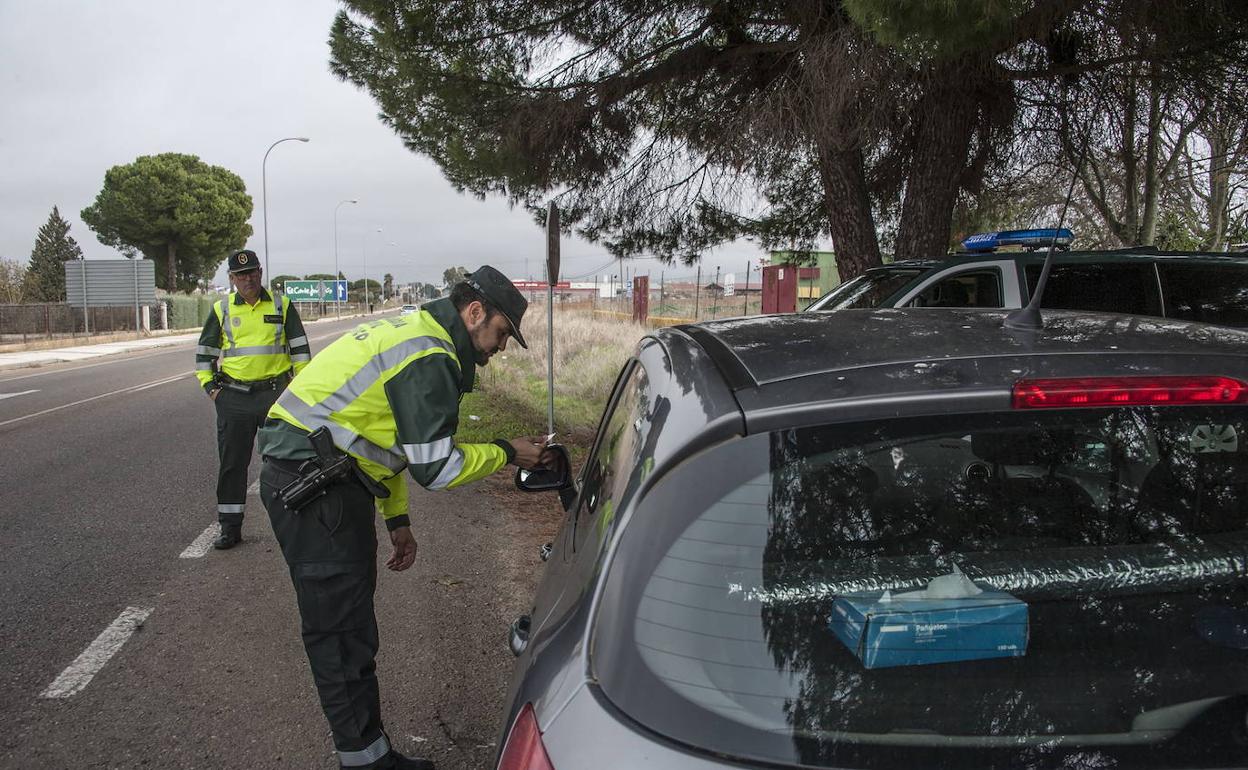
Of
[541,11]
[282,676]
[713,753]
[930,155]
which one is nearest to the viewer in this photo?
[713,753]

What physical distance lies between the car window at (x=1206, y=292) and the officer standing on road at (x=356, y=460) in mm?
4922

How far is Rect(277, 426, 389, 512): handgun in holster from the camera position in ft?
8.23

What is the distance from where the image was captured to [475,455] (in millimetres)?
2553

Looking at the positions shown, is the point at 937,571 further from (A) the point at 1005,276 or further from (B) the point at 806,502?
(A) the point at 1005,276

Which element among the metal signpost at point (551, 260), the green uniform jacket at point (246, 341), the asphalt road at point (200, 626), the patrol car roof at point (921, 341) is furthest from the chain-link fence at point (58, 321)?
the patrol car roof at point (921, 341)

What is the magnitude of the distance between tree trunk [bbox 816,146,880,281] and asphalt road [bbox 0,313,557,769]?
399 centimetres

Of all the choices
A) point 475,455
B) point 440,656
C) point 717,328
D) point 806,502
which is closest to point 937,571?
point 806,502

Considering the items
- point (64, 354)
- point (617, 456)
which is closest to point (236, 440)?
point (617, 456)

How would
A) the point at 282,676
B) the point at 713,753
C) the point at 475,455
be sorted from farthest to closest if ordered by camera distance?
the point at 282,676, the point at 475,455, the point at 713,753

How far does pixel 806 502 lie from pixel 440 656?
2.90m

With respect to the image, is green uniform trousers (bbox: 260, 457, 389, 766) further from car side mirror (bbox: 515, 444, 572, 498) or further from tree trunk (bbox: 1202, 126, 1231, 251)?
tree trunk (bbox: 1202, 126, 1231, 251)

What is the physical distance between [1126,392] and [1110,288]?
5.00 meters

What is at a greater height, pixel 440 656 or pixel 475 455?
pixel 475 455

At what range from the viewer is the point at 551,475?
9.02 feet
